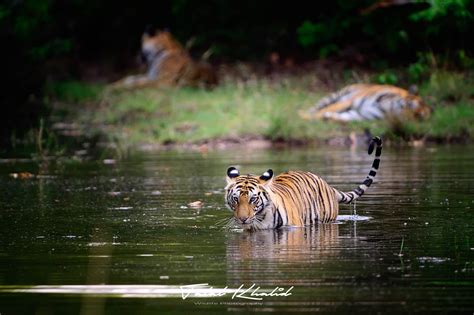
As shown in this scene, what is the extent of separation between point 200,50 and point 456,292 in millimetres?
27891

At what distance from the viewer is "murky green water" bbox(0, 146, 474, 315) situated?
7832 millimetres

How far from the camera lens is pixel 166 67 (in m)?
32.1

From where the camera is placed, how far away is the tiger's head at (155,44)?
1294 inches

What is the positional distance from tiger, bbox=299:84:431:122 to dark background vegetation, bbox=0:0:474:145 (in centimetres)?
253

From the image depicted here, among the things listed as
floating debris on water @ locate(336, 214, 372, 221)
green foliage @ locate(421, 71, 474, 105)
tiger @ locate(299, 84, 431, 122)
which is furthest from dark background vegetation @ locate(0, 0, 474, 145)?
floating debris on water @ locate(336, 214, 372, 221)

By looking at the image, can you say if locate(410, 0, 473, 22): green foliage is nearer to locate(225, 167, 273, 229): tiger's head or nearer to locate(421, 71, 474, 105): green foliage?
locate(421, 71, 474, 105): green foliage

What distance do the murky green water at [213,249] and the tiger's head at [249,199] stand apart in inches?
7.1

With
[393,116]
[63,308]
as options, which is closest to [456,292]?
[63,308]

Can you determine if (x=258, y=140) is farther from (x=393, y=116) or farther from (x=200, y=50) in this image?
(x=200, y=50)

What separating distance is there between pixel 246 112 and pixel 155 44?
28.1ft

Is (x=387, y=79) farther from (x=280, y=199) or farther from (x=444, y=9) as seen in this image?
(x=280, y=199)

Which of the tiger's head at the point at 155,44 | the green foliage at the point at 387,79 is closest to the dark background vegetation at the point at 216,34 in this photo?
the green foliage at the point at 387,79

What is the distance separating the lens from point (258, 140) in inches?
934

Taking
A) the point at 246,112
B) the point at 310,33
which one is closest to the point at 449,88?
the point at 246,112
